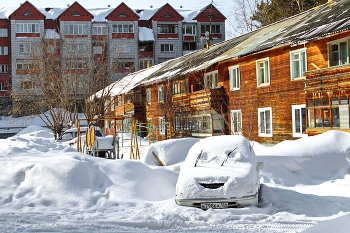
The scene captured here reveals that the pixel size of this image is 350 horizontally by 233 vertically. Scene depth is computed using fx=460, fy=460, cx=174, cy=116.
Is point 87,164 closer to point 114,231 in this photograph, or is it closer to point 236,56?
point 114,231

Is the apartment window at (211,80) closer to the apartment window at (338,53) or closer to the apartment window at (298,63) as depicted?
the apartment window at (298,63)

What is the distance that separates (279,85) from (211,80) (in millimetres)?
7553

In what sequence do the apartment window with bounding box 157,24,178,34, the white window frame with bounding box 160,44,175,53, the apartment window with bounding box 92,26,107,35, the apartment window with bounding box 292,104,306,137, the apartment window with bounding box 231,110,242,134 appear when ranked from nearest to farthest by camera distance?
1. the apartment window with bounding box 292,104,306,137
2. the apartment window with bounding box 231,110,242,134
3. the apartment window with bounding box 92,26,107,35
4. the white window frame with bounding box 160,44,175,53
5. the apartment window with bounding box 157,24,178,34

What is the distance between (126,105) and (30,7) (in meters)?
26.6

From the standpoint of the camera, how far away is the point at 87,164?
12734 mm

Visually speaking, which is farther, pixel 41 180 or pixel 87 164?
pixel 87 164

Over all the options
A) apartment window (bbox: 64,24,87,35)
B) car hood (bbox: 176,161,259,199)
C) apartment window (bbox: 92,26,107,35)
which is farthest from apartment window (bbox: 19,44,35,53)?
car hood (bbox: 176,161,259,199)

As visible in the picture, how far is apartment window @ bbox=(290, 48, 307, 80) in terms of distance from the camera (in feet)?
72.0

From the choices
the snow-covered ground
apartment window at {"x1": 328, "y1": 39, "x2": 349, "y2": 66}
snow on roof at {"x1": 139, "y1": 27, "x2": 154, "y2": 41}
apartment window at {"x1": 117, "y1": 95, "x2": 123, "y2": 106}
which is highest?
snow on roof at {"x1": 139, "y1": 27, "x2": 154, "y2": 41}

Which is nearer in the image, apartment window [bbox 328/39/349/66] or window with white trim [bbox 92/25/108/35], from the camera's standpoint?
apartment window [bbox 328/39/349/66]

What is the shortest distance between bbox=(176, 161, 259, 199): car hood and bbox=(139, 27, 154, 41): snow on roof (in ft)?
181

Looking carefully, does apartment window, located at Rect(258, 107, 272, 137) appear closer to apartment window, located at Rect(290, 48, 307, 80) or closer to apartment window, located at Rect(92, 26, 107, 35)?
apartment window, located at Rect(290, 48, 307, 80)

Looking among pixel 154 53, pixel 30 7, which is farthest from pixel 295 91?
pixel 30 7

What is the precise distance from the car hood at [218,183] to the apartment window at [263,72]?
1475cm
